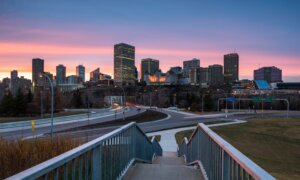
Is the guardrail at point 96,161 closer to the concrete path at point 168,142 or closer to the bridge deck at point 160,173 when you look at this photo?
the bridge deck at point 160,173

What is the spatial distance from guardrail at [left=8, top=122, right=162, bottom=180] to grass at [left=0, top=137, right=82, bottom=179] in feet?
9.24

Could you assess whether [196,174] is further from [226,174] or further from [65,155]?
[65,155]

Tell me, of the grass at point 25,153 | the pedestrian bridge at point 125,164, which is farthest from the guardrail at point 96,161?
the grass at point 25,153

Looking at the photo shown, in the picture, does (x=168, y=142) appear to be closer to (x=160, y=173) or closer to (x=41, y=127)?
(x=41, y=127)

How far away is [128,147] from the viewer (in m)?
7.82

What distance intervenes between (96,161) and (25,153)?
5054mm

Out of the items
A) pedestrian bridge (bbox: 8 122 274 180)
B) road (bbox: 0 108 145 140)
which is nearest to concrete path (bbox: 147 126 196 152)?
road (bbox: 0 108 145 140)

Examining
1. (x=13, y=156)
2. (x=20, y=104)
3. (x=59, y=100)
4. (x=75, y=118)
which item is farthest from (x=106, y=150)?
(x=59, y=100)

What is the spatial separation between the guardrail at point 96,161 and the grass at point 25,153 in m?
2.82

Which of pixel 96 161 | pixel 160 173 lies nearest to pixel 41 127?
pixel 160 173

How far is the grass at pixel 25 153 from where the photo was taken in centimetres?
870

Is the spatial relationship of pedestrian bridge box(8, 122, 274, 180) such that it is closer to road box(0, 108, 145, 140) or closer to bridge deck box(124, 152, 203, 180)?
bridge deck box(124, 152, 203, 180)

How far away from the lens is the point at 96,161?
15.4 feet

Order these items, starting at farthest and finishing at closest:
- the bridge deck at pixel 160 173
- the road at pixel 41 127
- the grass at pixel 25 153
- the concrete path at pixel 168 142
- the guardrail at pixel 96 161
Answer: the road at pixel 41 127
the concrete path at pixel 168 142
the grass at pixel 25 153
the bridge deck at pixel 160 173
the guardrail at pixel 96 161
